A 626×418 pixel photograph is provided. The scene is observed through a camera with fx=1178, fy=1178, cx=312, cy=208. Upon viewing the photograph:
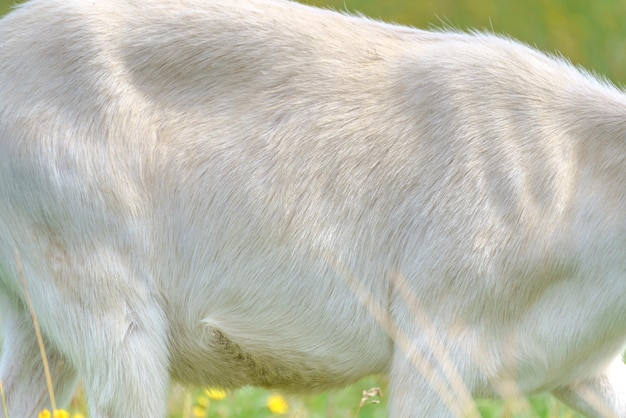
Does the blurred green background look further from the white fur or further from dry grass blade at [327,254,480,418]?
dry grass blade at [327,254,480,418]

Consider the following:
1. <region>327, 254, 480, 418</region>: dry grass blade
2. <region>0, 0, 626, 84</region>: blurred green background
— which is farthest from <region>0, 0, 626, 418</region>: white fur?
<region>0, 0, 626, 84</region>: blurred green background

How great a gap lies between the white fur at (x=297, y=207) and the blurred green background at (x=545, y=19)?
6855 mm

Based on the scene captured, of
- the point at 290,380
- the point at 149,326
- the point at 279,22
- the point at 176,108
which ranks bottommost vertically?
the point at 290,380

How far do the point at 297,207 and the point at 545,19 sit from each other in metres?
8.15

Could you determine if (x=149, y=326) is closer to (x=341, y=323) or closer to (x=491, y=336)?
(x=341, y=323)

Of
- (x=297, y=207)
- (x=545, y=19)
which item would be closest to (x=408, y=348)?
(x=297, y=207)

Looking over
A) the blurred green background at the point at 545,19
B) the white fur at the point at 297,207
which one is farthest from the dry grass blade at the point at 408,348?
the blurred green background at the point at 545,19

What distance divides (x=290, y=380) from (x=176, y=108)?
969 mm

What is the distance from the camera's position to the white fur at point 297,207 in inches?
144

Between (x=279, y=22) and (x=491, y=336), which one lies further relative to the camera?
(x=279, y=22)

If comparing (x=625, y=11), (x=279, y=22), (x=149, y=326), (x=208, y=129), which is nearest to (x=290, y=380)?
(x=149, y=326)

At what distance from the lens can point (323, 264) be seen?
12.4 ft

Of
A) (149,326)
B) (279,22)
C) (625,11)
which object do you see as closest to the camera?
(149,326)

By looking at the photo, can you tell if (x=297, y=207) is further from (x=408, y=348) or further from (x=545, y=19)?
(x=545, y=19)
